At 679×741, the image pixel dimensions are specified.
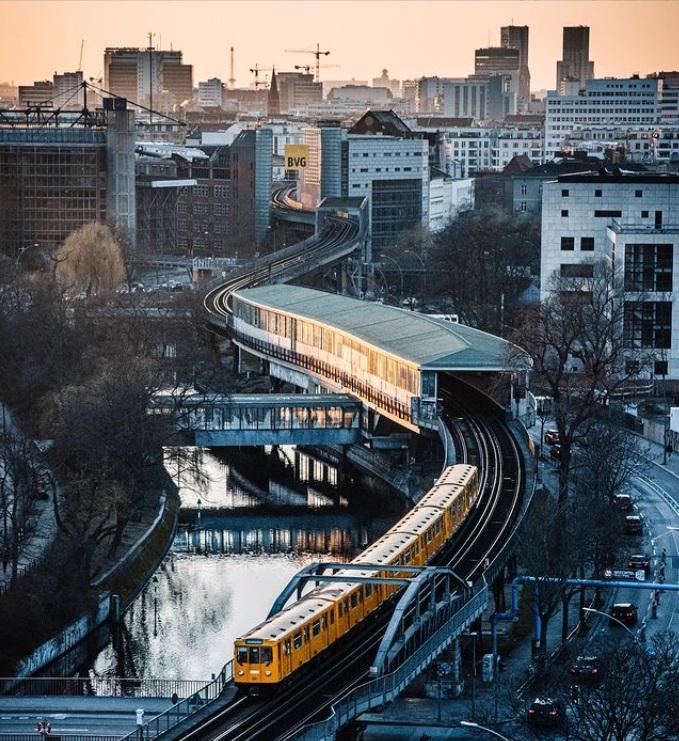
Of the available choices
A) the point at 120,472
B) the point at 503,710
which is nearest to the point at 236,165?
→ the point at 120,472

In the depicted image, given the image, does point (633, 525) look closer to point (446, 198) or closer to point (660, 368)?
point (660, 368)

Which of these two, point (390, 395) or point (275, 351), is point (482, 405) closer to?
Answer: point (390, 395)

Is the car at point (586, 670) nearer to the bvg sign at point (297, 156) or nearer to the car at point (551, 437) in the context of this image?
the car at point (551, 437)

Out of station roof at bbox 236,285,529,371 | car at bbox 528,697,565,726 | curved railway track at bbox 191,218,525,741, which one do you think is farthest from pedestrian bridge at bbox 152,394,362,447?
car at bbox 528,697,565,726

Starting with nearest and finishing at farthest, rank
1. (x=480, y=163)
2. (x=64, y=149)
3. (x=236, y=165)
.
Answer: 1. (x=64, y=149)
2. (x=236, y=165)
3. (x=480, y=163)

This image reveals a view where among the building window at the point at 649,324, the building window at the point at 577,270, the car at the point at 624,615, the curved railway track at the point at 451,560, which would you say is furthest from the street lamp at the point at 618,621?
the building window at the point at 577,270

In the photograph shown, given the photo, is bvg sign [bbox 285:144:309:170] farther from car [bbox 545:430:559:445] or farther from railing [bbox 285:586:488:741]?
railing [bbox 285:586:488:741]

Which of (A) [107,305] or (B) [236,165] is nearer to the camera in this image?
(A) [107,305]
